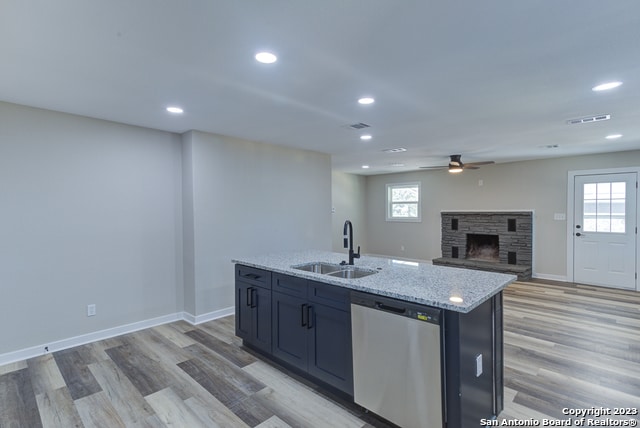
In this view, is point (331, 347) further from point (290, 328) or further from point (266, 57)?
point (266, 57)

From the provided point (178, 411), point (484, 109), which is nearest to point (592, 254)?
point (484, 109)

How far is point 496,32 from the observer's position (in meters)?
1.87

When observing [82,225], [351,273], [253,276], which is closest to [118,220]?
[82,225]

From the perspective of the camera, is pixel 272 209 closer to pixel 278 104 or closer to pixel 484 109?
pixel 278 104

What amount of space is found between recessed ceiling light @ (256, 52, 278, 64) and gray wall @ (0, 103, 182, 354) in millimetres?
2519

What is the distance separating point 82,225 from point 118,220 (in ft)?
1.14

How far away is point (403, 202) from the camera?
8.90 metres

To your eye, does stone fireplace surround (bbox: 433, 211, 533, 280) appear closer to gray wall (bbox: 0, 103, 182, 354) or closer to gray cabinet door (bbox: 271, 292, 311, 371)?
gray cabinet door (bbox: 271, 292, 311, 371)

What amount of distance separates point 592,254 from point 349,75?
6.25 meters

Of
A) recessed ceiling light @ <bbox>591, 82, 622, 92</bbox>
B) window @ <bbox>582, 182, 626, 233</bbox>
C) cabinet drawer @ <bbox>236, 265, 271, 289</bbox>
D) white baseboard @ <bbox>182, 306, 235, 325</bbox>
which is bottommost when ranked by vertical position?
white baseboard @ <bbox>182, 306, 235, 325</bbox>

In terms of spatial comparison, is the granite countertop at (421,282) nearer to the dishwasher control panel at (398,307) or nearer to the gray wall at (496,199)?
the dishwasher control panel at (398,307)

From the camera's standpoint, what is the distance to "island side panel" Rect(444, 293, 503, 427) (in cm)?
180

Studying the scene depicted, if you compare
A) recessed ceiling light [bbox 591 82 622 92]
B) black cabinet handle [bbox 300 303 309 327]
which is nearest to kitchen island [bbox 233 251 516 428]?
black cabinet handle [bbox 300 303 309 327]

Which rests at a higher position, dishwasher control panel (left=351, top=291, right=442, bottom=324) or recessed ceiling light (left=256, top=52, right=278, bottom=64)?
recessed ceiling light (left=256, top=52, right=278, bottom=64)
